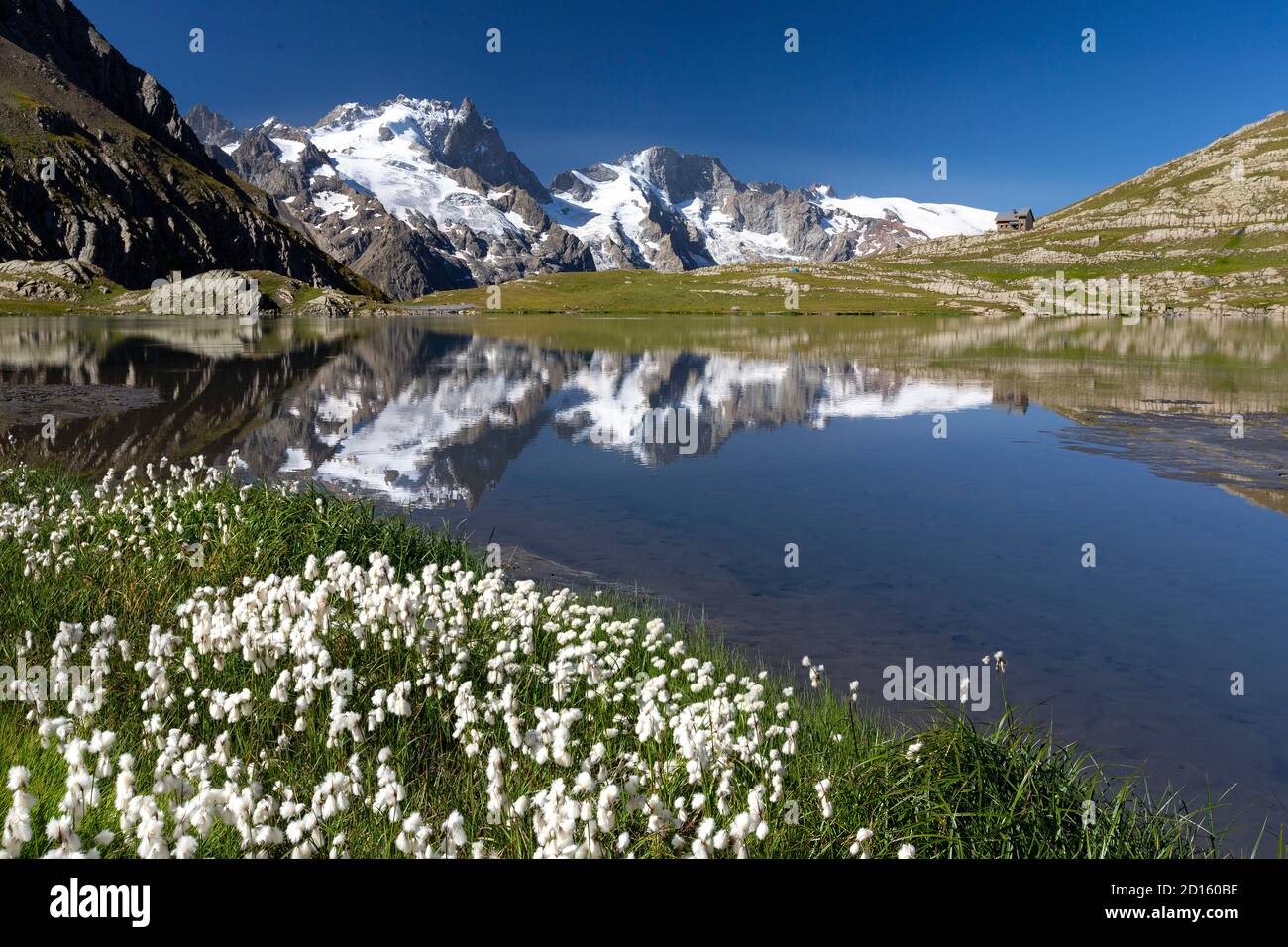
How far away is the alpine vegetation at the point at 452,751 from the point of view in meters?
5.85

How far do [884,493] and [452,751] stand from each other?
1595cm

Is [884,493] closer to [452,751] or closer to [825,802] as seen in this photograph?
[452,751]

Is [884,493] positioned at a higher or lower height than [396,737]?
higher

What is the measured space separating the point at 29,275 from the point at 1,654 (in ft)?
729

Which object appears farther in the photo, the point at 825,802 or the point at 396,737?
the point at 396,737

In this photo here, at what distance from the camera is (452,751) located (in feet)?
28.9

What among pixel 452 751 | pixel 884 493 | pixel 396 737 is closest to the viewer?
pixel 396 737

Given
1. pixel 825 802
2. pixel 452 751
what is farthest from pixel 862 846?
pixel 452 751

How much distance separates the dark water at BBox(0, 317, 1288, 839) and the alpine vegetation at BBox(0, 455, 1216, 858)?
87.6 inches

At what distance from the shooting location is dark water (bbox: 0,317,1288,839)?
1183 centimetres

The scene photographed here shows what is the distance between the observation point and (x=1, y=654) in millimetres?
10461

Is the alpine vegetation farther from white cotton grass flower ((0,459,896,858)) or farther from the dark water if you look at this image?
the dark water
